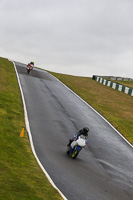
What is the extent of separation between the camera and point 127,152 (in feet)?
59.2

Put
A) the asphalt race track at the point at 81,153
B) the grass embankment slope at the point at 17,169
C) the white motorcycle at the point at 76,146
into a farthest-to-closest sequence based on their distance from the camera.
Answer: the white motorcycle at the point at 76,146
the asphalt race track at the point at 81,153
the grass embankment slope at the point at 17,169

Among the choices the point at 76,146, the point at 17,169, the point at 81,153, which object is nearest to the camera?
the point at 17,169

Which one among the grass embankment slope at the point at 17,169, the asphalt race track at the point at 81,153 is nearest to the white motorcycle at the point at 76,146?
the asphalt race track at the point at 81,153

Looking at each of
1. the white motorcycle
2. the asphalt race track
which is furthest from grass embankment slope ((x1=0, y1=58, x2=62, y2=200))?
the white motorcycle

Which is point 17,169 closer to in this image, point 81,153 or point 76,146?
point 76,146

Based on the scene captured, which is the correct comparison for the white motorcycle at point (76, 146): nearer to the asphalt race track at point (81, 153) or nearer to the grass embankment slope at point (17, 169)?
the asphalt race track at point (81, 153)

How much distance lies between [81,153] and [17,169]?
17.8ft

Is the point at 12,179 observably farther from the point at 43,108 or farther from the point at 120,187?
the point at 43,108

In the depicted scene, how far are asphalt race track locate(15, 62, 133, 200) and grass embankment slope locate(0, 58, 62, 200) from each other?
667 mm

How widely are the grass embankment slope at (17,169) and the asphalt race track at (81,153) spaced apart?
0.67 metres

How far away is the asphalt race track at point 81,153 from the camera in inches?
448

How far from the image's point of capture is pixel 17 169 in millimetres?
10766

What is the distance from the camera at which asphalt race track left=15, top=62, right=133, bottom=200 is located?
11.4 meters

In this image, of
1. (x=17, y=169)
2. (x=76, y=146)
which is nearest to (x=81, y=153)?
(x=76, y=146)
